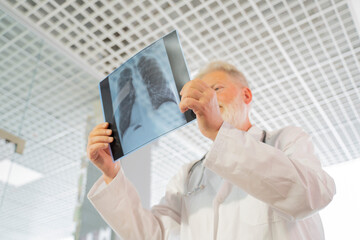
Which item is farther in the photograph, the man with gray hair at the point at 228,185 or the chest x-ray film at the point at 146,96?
the chest x-ray film at the point at 146,96

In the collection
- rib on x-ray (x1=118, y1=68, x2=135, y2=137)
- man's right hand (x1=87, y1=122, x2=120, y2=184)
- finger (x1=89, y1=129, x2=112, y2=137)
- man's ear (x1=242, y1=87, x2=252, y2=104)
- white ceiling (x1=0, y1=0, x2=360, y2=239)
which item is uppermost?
white ceiling (x1=0, y1=0, x2=360, y2=239)

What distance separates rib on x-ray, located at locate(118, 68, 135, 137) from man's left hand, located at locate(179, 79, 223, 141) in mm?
222

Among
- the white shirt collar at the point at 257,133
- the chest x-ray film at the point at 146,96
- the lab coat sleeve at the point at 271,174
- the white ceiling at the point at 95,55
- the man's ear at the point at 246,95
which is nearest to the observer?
the lab coat sleeve at the point at 271,174

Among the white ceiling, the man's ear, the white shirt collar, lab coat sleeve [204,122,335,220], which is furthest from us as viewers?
the white ceiling

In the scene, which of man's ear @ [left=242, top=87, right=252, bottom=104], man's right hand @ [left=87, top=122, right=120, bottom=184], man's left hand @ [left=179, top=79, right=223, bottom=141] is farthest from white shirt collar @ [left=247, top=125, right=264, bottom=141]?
man's right hand @ [left=87, top=122, right=120, bottom=184]

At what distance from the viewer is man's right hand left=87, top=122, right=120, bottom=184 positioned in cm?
84

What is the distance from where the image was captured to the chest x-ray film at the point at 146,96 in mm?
757

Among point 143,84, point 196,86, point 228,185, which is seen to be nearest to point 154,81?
point 143,84

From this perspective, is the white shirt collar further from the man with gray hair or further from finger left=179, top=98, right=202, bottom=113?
finger left=179, top=98, right=202, bottom=113

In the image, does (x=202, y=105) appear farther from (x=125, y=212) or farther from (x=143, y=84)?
(x=125, y=212)

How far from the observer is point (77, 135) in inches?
76.7

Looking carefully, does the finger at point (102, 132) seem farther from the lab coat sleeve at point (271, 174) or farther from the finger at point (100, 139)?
the lab coat sleeve at point (271, 174)

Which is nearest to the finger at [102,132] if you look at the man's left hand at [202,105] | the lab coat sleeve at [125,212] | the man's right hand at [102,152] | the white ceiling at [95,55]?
the man's right hand at [102,152]

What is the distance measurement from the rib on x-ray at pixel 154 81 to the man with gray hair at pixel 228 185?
10 cm
